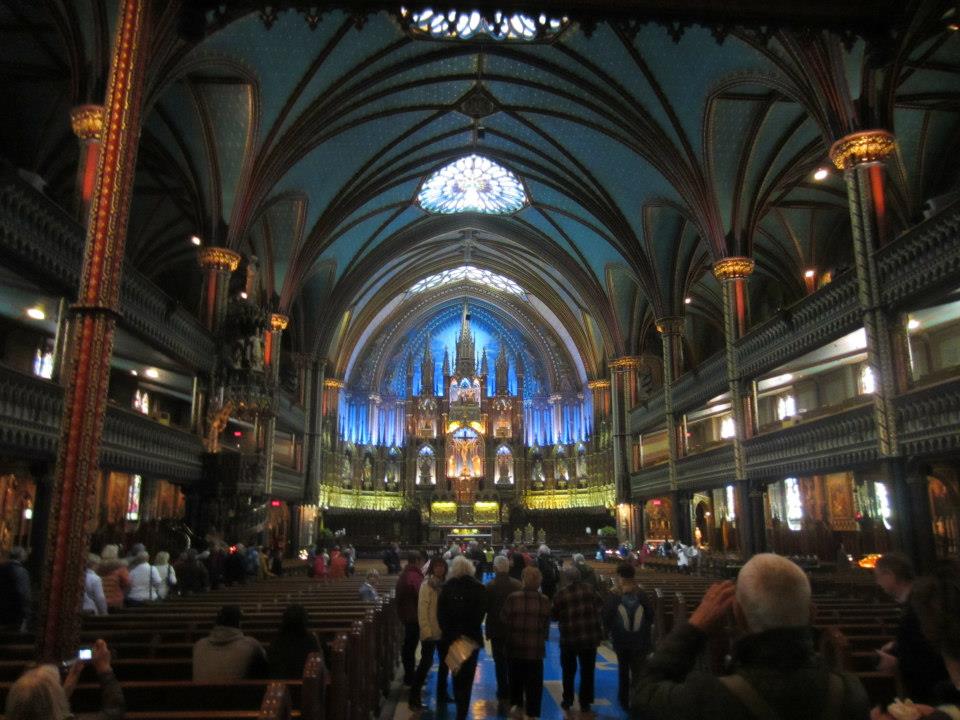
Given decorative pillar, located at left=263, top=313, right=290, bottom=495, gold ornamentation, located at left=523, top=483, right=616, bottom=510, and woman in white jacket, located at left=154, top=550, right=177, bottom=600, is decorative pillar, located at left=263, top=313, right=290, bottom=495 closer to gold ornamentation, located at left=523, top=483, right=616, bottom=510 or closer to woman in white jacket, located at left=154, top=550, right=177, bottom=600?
woman in white jacket, located at left=154, top=550, right=177, bottom=600

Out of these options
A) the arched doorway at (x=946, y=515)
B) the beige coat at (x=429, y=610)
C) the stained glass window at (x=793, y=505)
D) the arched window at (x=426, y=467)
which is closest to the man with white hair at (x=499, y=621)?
the beige coat at (x=429, y=610)

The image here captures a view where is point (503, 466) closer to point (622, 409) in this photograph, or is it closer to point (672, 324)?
point (622, 409)

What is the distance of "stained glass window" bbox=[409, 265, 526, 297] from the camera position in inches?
1556

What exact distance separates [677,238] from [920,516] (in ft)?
50.9

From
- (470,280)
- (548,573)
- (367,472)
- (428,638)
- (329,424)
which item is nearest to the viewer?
(428,638)

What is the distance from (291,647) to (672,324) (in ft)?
74.7

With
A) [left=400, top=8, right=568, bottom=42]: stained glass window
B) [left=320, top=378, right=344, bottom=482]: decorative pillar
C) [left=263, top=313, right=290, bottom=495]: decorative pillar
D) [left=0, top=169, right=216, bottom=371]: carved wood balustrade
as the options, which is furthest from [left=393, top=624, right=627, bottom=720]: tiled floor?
[left=320, top=378, right=344, bottom=482]: decorative pillar

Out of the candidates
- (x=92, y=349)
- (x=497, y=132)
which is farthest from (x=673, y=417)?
(x=92, y=349)

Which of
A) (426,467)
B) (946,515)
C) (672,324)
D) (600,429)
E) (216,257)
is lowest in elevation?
(946,515)

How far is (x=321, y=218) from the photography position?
24734 millimetres

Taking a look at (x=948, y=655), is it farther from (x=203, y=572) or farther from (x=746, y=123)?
(x=746, y=123)

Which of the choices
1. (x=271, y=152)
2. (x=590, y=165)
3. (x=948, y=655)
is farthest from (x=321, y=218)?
(x=948, y=655)

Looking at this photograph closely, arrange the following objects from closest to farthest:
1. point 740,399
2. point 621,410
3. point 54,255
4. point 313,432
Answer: point 54,255, point 740,399, point 313,432, point 621,410

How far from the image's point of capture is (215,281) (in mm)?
18812
